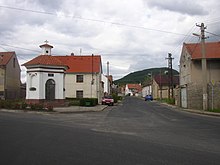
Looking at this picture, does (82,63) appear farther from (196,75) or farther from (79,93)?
(196,75)

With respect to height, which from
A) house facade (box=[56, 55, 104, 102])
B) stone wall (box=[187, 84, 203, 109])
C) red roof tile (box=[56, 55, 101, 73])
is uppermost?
red roof tile (box=[56, 55, 101, 73])

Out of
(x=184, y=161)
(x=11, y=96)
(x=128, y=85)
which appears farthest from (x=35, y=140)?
(x=128, y=85)

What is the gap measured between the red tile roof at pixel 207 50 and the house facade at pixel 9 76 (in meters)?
31.0

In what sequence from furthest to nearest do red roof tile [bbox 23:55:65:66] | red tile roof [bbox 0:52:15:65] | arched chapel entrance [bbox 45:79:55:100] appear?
1. red tile roof [bbox 0:52:15:65]
2. arched chapel entrance [bbox 45:79:55:100]
3. red roof tile [bbox 23:55:65:66]

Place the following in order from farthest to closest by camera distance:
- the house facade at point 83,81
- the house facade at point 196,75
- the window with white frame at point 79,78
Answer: the window with white frame at point 79,78, the house facade at point 83,81, the house facade at point 196,75

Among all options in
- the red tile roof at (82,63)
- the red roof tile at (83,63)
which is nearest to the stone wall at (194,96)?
the red roof tile at (83,63)

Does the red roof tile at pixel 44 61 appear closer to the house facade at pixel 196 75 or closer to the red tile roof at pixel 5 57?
the house facade at pixel 196 75

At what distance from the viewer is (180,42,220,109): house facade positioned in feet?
105

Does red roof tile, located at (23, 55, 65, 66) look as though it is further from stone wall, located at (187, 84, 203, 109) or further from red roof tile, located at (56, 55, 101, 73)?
red roof tile, located at (56, 55, 101, 73)

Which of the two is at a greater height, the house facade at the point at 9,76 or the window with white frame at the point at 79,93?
the house facade at the point at 9,76

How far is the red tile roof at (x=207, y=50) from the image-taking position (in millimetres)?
40213

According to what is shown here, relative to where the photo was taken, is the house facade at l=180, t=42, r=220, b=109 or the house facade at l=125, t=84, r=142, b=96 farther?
the house facade at l=125, t=84, r=142, b=96

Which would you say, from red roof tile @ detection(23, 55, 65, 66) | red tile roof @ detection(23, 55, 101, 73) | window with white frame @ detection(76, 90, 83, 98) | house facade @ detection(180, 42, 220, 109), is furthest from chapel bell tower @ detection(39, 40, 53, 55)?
house facade @ detection(180, 42, 220, 109)

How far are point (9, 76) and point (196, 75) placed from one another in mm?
33334
